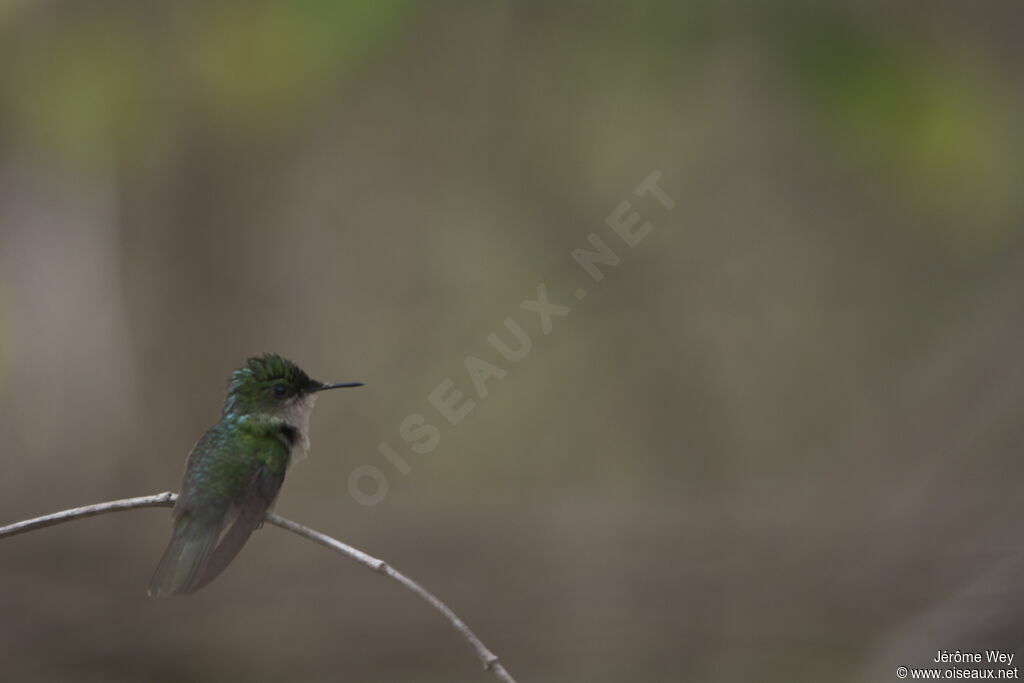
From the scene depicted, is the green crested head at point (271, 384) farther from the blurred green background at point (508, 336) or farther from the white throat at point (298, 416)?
the blurred green background at point (508, 336)

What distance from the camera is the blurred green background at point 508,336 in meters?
4.64

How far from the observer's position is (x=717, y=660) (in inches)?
258

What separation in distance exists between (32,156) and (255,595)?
253 centimetres

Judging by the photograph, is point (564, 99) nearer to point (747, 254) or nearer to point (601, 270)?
point (601, 270)

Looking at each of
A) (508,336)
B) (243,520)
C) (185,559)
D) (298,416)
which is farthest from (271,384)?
(508,336)

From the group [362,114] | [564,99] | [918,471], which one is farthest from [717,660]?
[362,114]

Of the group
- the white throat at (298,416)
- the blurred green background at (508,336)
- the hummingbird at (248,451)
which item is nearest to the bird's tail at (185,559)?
the hummingbird at (248,451)

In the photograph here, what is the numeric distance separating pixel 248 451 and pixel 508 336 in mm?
4283

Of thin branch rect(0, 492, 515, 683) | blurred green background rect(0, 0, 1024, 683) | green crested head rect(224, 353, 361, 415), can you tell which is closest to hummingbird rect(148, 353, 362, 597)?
green crested head rect(224, 353, 361, 415)

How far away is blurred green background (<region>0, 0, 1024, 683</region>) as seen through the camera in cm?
464

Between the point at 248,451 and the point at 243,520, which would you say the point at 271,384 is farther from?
the point at 243,520

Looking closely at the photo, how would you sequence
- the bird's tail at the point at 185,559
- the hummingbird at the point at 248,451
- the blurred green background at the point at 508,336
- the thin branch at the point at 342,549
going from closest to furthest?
the bird's tail at the point at 185,559
the thin branch at the point at 342,549
the hummingbird at the point at 248,451
the blurred green background at the point at 508,336

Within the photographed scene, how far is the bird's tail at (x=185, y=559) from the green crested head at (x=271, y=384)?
0.51 metres

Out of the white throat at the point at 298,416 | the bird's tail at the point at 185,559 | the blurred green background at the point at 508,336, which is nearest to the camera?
the bird's tail at the point at 185,559
